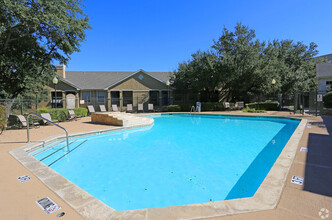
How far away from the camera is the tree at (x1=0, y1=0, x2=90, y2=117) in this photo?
30.8 ft

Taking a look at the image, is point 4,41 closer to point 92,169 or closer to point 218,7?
point 92,169

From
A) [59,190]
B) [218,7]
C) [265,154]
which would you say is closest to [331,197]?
[265,154]

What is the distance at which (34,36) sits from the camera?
38.8 feet

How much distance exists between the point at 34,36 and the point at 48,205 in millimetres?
13317

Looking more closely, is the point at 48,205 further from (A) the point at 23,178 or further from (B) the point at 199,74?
(B) the point at 199,74

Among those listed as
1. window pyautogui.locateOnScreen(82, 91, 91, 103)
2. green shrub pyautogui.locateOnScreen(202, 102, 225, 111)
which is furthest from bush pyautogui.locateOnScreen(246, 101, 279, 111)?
window pyautogui.locateOnScreen(82, 91, 91, 103)

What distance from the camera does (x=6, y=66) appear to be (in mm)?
12648

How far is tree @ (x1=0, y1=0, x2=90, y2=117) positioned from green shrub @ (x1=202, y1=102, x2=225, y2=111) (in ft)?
44.5

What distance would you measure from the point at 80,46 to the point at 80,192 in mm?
12700

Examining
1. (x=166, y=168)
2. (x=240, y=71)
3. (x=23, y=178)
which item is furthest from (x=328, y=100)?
(x=23, y=178)

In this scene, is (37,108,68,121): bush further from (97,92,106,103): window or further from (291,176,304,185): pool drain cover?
(291,176,304,185): pool drain cover

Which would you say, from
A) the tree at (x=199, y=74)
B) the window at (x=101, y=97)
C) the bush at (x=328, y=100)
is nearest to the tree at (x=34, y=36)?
the window at (x=101, y=97)

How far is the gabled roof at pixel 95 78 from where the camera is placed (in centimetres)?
2191

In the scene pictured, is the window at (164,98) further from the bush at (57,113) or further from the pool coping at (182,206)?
the pool coping at (182,206)
